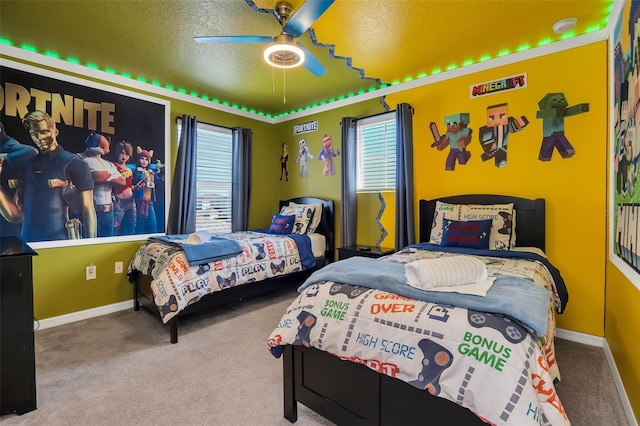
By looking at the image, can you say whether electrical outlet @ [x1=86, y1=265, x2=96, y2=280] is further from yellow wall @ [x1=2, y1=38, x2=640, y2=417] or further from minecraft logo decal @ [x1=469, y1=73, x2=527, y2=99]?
minecraft logo decal @ [x1=469, y1=73, x2=527, y2=99]

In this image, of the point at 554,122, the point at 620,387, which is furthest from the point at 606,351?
the point at 554,122

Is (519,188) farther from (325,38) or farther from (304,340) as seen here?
(304,340)

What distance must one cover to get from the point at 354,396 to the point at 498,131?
9.02 ft

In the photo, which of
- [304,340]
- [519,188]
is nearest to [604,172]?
[519,188]

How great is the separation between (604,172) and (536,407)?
2390 mm

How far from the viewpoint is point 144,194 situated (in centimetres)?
361

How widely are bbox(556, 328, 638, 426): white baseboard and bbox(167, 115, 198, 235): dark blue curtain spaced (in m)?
4.00

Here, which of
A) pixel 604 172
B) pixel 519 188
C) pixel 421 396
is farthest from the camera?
pixel 519 188

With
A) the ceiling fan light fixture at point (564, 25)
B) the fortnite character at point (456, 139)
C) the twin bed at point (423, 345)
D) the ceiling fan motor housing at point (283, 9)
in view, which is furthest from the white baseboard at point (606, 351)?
the ceiling fan motor housing at point (283, 9)

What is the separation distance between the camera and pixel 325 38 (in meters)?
2.65

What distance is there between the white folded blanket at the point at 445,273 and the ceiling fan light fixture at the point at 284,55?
5.25 ft

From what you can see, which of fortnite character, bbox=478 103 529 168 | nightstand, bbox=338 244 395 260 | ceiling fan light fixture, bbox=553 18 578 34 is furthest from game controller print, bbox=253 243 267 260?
ceiling fan light fixture, bbox=553 18 578 34

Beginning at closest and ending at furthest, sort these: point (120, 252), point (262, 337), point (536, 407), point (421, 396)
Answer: point (536, 407) < point (421, 396) < point (262, 337) < point (120, 252)

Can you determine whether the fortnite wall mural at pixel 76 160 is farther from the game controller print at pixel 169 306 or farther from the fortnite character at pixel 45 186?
the game controller print at pixel 169 306
